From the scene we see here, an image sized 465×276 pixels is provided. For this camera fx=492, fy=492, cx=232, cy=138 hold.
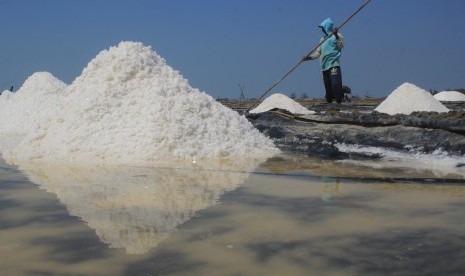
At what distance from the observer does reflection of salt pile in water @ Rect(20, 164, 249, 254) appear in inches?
49.7

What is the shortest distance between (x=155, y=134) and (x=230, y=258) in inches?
72.1

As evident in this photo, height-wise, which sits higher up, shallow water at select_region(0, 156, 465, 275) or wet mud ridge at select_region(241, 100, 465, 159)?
wet mud ridge at select_region(241, 100, 465, 159)

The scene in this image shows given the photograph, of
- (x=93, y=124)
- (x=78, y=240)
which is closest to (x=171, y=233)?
(x=78, y=240)

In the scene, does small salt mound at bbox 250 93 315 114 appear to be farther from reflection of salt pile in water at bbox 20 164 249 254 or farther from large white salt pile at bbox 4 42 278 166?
reflection of salt pile in water at bbox 20 164 249 254

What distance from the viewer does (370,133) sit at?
3438mm

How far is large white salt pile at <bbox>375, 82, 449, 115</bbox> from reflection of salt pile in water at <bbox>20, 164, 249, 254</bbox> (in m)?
3.59

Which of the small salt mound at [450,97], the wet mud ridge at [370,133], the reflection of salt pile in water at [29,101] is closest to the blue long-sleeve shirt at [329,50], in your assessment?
the wet mud ridge at [370,133]

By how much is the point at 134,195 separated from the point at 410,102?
172 inches

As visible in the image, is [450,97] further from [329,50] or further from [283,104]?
[283,104]

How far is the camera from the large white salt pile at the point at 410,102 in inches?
208

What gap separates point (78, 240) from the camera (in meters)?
1.18

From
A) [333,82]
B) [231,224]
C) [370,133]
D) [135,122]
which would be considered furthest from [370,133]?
[333,82]

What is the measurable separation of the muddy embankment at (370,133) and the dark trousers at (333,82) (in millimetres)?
2500

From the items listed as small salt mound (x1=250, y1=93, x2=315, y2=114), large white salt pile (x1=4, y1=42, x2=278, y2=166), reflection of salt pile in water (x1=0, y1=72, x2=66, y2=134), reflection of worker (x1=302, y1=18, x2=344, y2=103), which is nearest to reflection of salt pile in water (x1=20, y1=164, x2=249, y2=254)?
large white salt pile (x1=4, y1=42, x2=278, y2=166)
